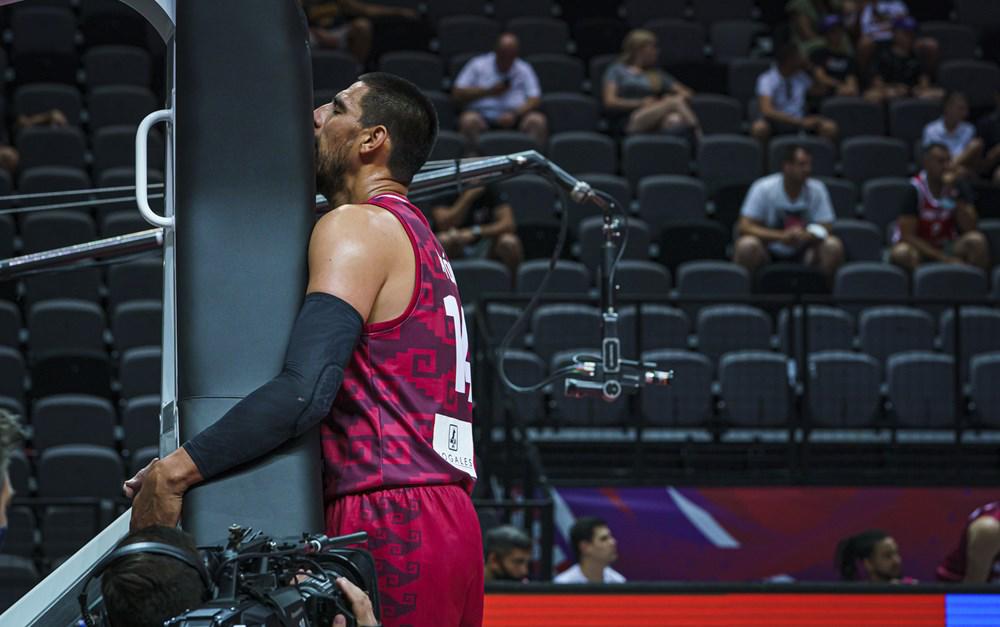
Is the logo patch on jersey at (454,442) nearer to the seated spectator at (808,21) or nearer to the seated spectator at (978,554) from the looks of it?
the seated spectator at (978,554)

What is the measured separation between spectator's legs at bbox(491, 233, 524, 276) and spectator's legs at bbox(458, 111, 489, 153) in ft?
4.21

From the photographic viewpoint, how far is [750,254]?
10688 millimetres

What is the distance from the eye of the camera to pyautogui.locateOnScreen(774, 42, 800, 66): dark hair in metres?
12.8

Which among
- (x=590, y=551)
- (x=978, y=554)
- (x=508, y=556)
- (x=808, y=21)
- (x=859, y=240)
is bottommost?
(x=978, y=554)

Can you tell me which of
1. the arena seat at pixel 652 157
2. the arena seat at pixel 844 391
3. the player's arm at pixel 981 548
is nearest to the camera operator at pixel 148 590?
the player's arm at pixel 981 548

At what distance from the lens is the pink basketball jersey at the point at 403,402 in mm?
3215

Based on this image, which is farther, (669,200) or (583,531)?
(669,200)

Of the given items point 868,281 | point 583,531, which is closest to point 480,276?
point 583,531

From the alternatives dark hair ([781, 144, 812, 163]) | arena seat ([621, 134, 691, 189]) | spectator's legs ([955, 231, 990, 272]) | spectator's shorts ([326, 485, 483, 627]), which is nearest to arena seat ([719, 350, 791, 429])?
dark hair ([781, 144, 812, 163])

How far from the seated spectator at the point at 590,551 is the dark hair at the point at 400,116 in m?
4.67

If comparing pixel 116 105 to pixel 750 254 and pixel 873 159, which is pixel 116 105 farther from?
pixel 873 159

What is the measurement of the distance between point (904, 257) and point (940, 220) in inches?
29.2

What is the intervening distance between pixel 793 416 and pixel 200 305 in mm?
6546

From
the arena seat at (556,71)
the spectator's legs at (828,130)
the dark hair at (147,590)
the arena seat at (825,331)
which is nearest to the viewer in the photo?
the dark hair at (147,590)
